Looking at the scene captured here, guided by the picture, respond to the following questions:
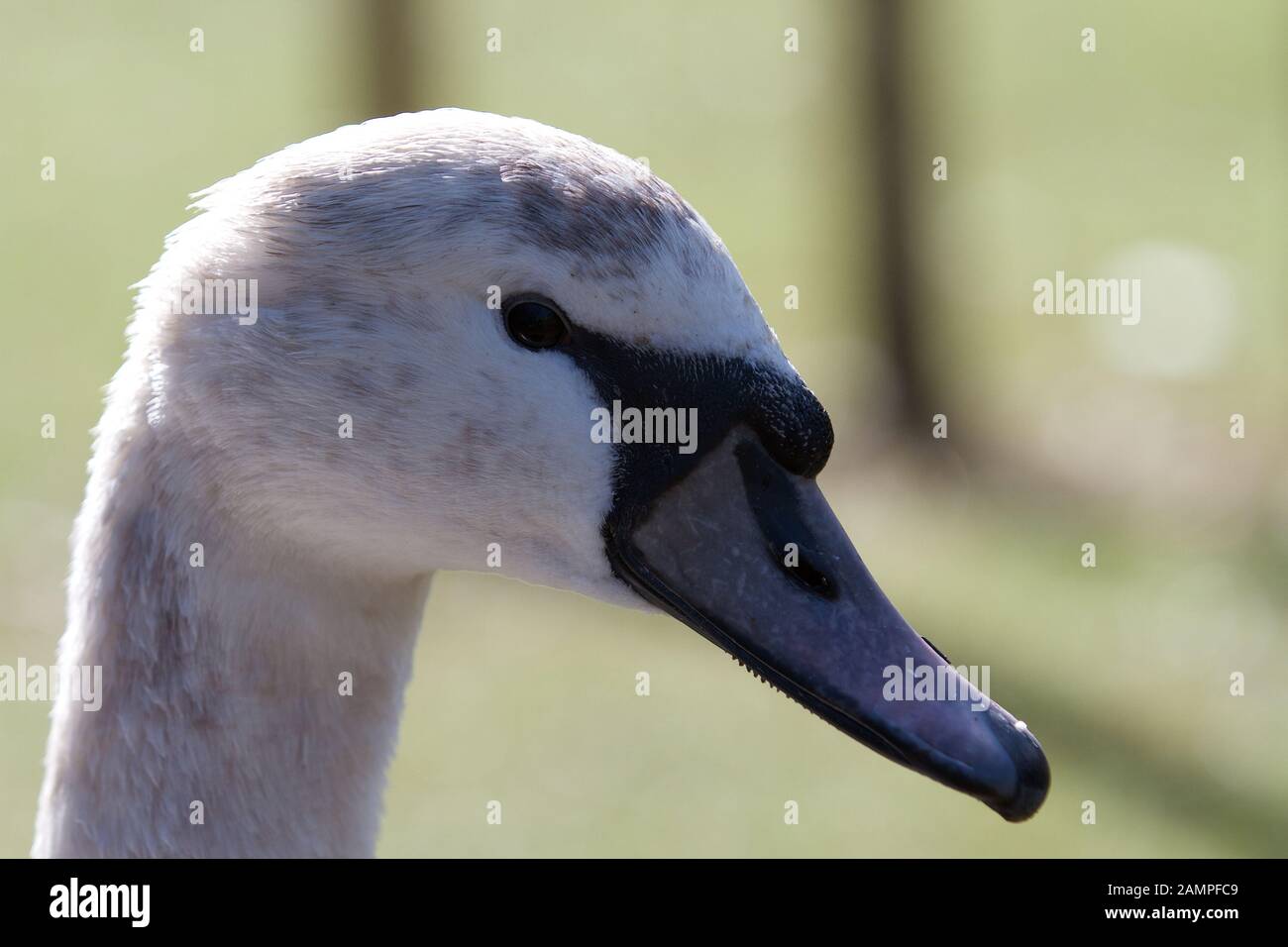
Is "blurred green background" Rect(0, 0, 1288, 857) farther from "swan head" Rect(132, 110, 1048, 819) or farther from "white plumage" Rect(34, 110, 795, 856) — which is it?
"swan head" Rect(132, 110, 1048, 819)

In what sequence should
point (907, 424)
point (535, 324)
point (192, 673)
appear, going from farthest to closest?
point (907, 424), point (192, 673), point (535, 324)

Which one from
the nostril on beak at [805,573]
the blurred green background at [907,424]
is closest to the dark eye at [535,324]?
the nostril on beak at [805,573]

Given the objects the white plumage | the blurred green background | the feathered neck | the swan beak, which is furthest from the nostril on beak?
the blurred green background

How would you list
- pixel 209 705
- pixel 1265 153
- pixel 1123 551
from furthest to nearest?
pixel 1265 153 < pixel 1123 551 < pixel 209 705

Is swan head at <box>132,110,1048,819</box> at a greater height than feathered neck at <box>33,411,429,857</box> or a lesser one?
greater

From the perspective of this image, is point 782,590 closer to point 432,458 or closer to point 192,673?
point 432,458

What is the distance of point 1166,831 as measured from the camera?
209 inches

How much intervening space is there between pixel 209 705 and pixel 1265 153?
10.6 m

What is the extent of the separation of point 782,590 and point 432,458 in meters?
0.52

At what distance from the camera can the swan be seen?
209 cm

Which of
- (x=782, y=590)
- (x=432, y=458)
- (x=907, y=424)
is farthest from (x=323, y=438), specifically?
(x=907, y=424)

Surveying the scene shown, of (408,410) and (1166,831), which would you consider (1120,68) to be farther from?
(408,410)

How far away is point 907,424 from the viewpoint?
777cm
